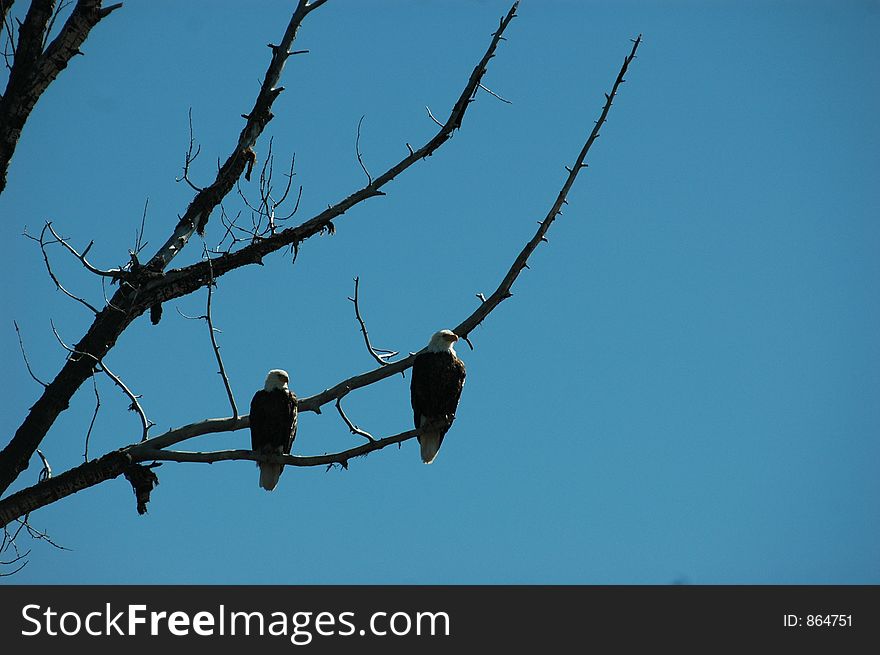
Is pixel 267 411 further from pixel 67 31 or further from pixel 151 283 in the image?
pixel 67 31

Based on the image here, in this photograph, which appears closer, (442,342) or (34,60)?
(34,60)

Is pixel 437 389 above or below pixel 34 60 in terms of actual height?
below

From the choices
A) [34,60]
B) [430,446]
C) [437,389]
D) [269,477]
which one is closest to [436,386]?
[437,389]

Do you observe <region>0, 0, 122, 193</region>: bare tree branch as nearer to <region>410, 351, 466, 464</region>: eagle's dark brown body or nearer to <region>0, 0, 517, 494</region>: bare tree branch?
<region>0, 0, 517, 494</region>: bare tree branch

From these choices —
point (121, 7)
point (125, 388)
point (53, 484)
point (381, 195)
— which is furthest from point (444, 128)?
point (53, 484)

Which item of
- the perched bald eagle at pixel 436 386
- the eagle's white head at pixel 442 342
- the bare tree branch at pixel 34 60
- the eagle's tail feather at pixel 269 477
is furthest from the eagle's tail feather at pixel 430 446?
the bare tree branch at pixel 34 60

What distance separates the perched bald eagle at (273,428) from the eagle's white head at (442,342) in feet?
3.94

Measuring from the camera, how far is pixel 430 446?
8.64 metres

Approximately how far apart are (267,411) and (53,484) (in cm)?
173

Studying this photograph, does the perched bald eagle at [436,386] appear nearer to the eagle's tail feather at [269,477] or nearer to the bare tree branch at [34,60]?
the eagle's tail feather at [269,477]

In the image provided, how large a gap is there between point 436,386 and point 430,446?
53cm

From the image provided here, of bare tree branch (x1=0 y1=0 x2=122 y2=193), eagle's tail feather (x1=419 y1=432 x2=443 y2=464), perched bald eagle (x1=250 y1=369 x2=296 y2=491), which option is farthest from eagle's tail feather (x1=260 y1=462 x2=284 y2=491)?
bare tree branch (x1=0 y1=0 x2=122 y2=193)

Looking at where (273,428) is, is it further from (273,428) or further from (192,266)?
(192,266)

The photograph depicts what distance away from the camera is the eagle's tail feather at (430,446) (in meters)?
8.62
